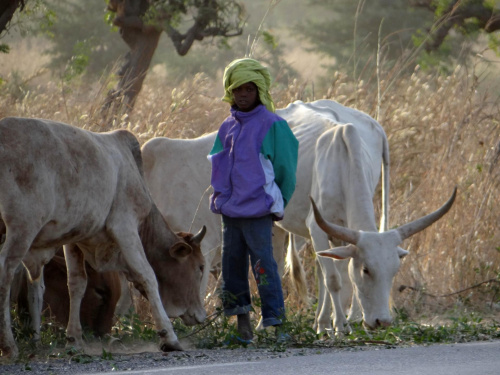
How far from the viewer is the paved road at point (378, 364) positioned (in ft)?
16.1

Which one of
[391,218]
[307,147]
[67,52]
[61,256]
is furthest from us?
[67,52]

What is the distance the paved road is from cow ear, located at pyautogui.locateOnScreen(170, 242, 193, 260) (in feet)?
5.55

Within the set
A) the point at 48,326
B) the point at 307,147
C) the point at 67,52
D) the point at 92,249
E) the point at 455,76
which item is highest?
the point at 67,52

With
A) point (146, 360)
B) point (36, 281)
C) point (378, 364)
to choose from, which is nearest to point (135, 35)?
point (36, 281)

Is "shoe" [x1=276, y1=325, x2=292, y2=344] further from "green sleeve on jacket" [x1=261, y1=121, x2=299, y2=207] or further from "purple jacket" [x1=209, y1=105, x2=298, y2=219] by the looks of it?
"green sleeve on jacket" [x1=261, y1=121, x2=299, y2=207]

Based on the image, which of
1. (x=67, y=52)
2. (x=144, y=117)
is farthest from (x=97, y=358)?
(x=67, y=52)

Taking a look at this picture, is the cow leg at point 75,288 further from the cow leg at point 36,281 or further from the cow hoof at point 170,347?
the cow hoof at point 170,347

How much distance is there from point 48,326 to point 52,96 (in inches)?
176

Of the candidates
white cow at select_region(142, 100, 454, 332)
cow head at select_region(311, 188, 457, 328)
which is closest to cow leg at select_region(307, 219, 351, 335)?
white cow at select_region(142, 100, 454, 332)

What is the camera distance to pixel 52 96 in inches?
444

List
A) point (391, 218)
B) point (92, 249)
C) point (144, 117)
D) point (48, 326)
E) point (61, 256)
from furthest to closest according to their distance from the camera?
point (144, 117) → point (391, 218) → point (61, 256) → point (48, 326) → point (92, 249)

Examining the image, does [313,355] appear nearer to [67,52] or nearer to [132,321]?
[132,321]

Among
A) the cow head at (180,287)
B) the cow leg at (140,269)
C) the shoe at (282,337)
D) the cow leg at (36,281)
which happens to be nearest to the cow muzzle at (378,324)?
the shoe at (282,337)

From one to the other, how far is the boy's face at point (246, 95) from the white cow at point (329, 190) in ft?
3.97
